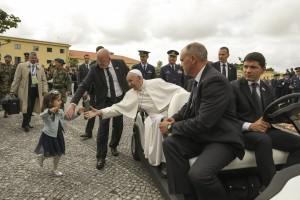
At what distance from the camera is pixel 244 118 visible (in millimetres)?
3561

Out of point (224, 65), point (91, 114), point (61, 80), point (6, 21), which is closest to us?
point (91, 114)

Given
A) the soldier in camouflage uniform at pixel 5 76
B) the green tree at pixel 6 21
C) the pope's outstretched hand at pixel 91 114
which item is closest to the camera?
the pope's outstretched hand at pixel 91 114

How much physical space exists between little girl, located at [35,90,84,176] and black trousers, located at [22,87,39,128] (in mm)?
3420

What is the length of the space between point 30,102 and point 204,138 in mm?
6227

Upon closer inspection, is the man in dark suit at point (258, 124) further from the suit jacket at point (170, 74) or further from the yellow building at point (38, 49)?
the yellow building at point (38, 49)

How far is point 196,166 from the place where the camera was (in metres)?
2.77

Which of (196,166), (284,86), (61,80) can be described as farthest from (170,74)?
(284,86)

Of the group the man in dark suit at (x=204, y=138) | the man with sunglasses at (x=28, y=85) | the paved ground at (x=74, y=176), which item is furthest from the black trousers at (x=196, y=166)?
the man with sunglasses at (x=28, y=85)

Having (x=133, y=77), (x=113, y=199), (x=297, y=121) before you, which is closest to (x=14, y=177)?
(x=113, y=199)

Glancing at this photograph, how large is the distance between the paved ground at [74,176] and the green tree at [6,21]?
43.0ft

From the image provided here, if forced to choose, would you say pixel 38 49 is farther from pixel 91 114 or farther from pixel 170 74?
pixel 91 114

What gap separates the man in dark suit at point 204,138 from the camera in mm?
2732

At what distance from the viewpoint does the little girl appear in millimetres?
4656

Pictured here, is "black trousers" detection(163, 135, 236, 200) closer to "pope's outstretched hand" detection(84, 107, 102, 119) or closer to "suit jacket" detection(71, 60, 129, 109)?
"pope's outstretched hand" detection(84, 107, 102, 119)
